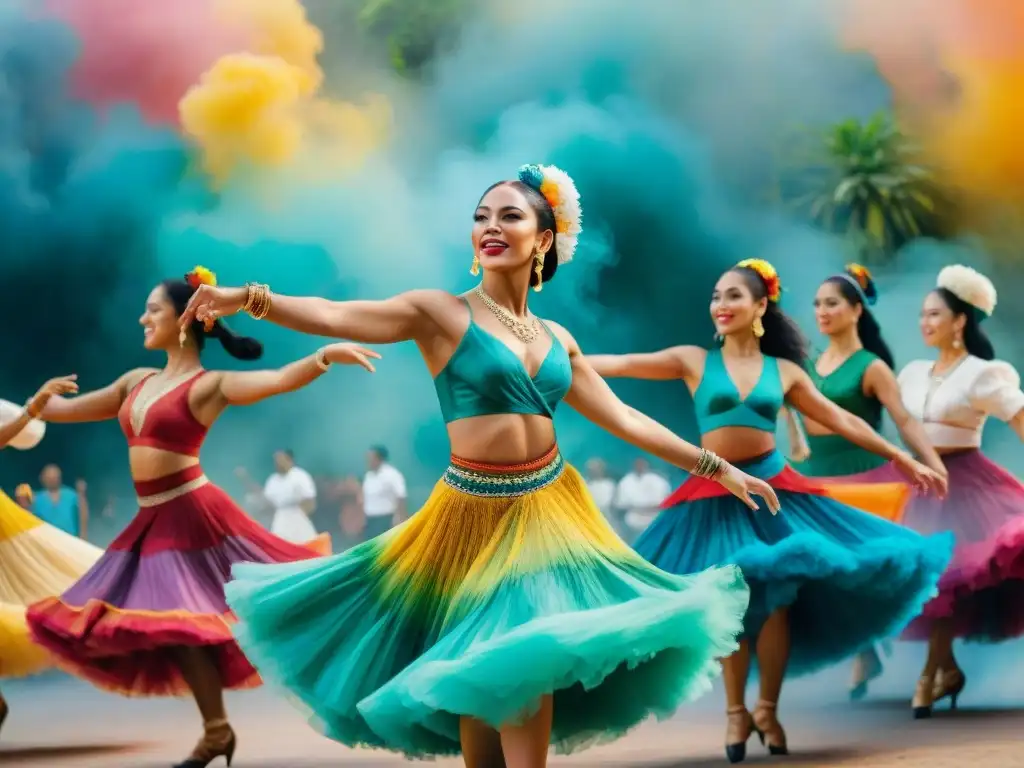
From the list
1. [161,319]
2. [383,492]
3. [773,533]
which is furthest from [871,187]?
[161,319]

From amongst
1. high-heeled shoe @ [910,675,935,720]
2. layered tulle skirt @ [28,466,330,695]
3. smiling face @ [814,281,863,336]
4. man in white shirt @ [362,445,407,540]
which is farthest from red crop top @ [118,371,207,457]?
man in white shirt @ [362,445,407,540]

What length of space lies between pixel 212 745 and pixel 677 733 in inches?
76.5

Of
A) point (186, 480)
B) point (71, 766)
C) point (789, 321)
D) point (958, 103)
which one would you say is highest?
point (958, 103)

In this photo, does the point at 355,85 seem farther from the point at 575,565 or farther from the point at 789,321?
the point at 575,565

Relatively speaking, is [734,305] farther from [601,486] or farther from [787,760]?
[601,486]

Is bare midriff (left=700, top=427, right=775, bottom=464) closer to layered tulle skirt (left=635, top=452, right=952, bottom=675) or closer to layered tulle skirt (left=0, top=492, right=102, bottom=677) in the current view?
layered tulle skirt (left=635, top=452, right=952, bottom=675)

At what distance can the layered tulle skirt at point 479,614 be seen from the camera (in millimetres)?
3047

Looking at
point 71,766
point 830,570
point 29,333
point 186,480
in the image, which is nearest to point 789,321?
point 830,570

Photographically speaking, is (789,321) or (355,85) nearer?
(789,321)

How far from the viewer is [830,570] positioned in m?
4.62

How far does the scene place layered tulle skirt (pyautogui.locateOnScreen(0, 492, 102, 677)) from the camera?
5387 millimetres

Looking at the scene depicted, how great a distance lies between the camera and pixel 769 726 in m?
4.95

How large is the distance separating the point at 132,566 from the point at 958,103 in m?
9.54

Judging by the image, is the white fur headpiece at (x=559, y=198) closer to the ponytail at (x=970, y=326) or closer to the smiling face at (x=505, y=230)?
the smiling face at (x=505, y=230)
